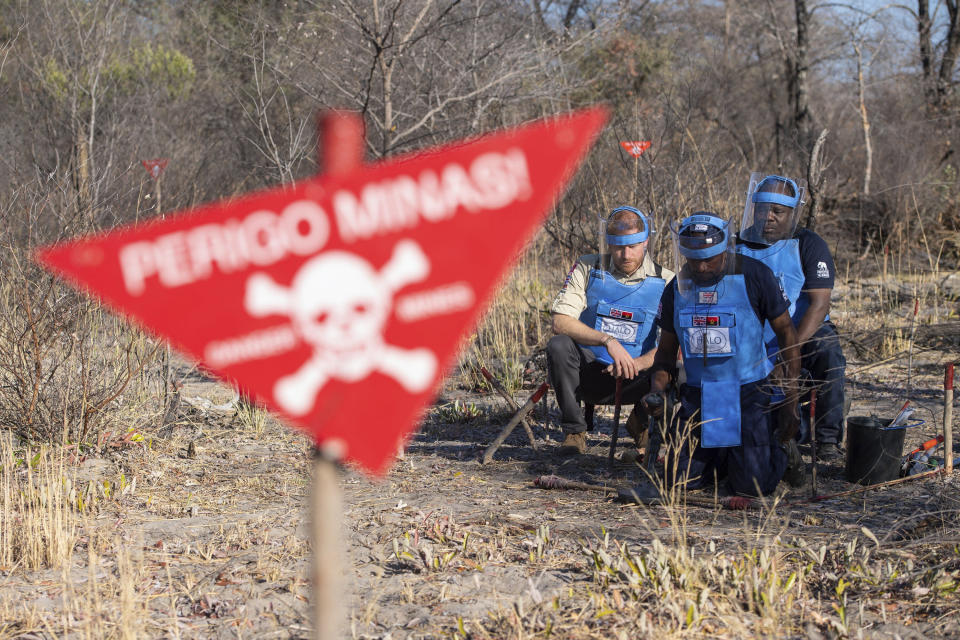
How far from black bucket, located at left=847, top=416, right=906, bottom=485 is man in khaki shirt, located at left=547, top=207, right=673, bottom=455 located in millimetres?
1114

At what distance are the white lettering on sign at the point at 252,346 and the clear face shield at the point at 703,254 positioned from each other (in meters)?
3.08

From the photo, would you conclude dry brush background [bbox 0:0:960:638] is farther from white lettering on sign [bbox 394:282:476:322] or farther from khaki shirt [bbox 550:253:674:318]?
white lettering on sign [bbox 394:282:476:322]

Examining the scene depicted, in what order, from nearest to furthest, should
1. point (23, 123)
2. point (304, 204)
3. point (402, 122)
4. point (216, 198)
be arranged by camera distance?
point (304, 204), point (402, 122), point (23, 123), point (216, 198)

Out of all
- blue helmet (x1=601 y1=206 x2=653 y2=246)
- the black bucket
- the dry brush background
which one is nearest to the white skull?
the dry brush background

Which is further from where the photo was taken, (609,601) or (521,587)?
(521,587)

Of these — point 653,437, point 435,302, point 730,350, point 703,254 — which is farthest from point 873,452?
point 435,302

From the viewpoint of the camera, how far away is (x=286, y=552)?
391cm

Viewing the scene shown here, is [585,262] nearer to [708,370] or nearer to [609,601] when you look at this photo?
[708,370]

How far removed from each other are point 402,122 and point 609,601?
8589 mm

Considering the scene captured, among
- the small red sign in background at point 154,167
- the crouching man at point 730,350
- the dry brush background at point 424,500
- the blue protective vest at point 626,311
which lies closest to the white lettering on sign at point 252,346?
the dry brush background at point 424,500

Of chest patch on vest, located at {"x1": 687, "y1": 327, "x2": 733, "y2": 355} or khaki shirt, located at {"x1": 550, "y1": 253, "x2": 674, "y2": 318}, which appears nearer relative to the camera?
chest patch on vest, located at {"x1": 687, "y1": 327, "x2": 733, "y2": 355}

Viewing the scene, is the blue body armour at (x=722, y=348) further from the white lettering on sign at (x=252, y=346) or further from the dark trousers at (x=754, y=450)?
the white lettering on sign at (x=252, y=346)

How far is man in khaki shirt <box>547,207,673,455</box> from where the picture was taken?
5.66 meters

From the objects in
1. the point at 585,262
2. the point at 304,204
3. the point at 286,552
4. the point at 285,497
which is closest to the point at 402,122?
the point at 585,262
